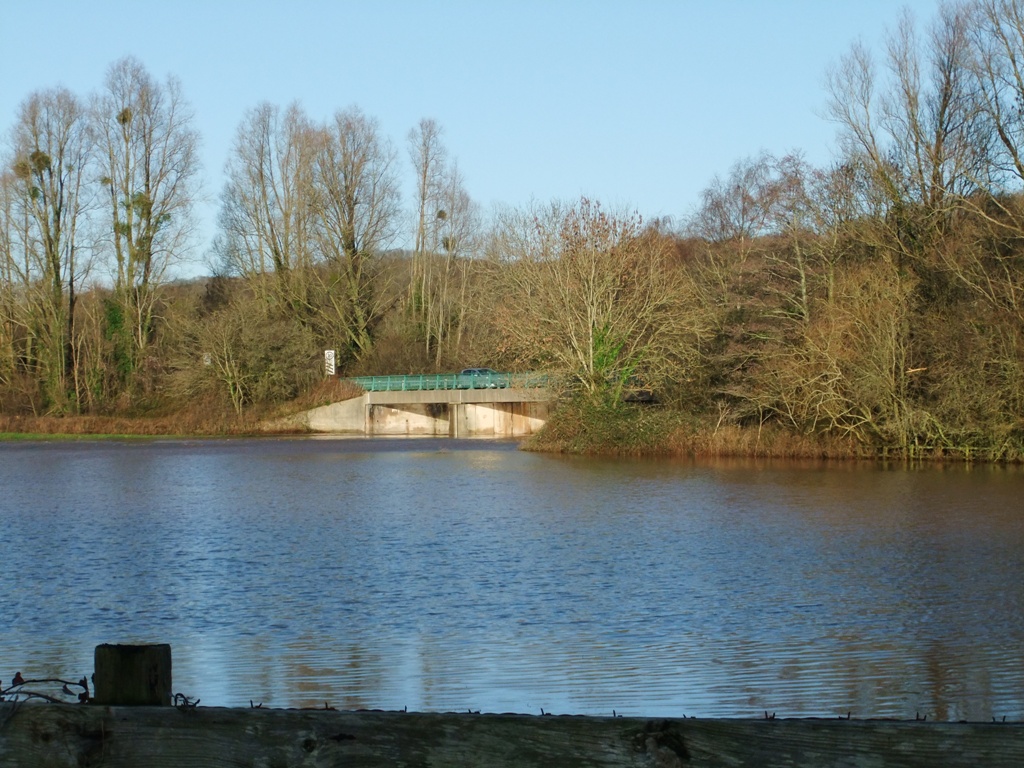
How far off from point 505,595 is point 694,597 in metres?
2.19

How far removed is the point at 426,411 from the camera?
62875 mm

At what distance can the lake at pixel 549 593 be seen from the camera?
843 cm

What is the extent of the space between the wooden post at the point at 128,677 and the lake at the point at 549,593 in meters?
4.95

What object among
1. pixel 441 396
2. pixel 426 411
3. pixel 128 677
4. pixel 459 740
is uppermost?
pixel 441 396

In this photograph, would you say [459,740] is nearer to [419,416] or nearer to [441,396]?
[441,396]

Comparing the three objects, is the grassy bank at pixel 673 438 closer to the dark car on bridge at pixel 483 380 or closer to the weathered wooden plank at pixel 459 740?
the dark car on bridge at pixel 483 380

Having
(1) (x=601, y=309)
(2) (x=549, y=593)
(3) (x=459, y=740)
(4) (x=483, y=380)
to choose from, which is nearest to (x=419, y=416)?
(4) (x=483, y=380)

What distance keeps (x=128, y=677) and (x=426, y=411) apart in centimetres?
6020

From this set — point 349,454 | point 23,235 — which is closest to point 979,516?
point 349,454

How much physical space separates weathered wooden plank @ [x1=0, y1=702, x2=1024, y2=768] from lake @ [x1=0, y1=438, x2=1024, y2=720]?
4.93 meters

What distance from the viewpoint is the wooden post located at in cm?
280

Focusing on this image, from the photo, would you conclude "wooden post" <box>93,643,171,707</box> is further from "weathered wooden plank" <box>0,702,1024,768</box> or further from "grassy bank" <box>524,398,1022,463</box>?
"grassy bank" <box>524,398,1022,463</box>

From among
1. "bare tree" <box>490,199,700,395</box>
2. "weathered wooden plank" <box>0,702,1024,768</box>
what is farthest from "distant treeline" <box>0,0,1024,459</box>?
"weathered wooden plank" <box>0,702,1024,768</box>

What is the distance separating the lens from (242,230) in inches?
2670
